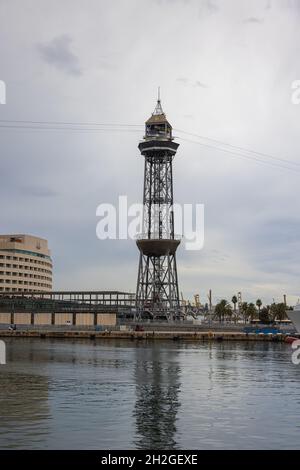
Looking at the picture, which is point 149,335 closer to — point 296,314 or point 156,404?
point 296,314

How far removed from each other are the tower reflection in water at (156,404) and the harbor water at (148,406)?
0.21 feet

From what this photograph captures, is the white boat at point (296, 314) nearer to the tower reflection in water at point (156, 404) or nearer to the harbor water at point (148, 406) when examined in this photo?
the harbor water at point (148, 406)

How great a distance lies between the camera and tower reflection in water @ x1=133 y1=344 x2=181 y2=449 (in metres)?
38.3

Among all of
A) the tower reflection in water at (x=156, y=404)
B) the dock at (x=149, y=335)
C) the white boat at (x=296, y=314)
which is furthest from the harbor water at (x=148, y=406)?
the dock at (x=149, y=335)

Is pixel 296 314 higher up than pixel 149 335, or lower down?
higher up

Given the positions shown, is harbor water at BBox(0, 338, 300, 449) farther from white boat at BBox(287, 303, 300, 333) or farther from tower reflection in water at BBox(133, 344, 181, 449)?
white boat at BBox(287, 303, 300, 333)

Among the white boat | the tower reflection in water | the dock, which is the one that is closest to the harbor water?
the tower reflection in water

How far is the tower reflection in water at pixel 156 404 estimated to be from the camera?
3831 cm

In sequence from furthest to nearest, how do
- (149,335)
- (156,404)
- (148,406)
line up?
(149,335), (156,404), (148,406)

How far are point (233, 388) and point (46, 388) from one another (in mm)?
18021

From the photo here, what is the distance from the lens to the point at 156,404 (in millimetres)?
52375

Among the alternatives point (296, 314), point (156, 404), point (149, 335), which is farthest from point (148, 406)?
point (149, 335)

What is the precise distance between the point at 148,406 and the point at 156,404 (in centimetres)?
164
